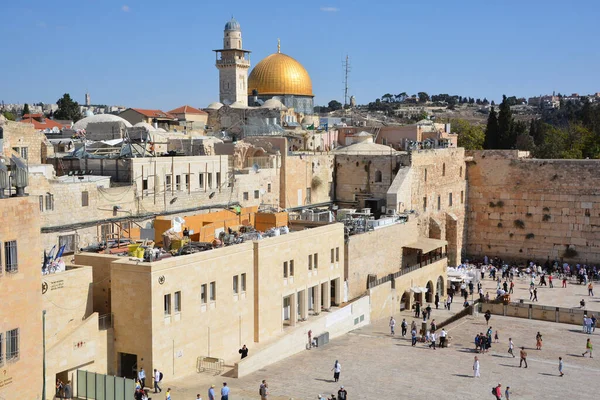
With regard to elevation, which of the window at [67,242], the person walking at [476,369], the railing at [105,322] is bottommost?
the person walking at [476,369]

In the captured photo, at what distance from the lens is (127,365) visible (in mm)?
19828

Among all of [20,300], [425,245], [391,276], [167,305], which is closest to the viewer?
[20,300]

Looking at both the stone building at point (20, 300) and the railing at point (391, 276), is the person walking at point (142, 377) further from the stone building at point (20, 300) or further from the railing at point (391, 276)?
the railing at point (391, 276)

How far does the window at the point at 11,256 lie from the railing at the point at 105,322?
422 cm

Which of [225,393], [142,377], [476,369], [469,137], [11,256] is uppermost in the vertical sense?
[469,137]

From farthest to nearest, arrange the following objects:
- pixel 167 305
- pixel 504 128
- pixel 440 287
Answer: pixel 504 128 < pixel 440 287 < pixel 167 305

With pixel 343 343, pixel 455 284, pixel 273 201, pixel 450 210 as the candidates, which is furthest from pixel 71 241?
pixel 450 210

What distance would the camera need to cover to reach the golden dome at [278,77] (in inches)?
2491

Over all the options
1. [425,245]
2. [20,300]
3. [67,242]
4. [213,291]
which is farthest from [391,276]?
[20,300]

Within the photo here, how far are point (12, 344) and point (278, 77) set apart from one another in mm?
49793

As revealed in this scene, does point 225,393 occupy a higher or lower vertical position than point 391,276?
lower

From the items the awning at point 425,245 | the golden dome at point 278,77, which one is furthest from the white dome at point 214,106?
the awning at point 425,245

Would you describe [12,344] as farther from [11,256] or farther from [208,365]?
[208,365]

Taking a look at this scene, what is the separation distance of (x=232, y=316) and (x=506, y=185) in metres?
28.0
